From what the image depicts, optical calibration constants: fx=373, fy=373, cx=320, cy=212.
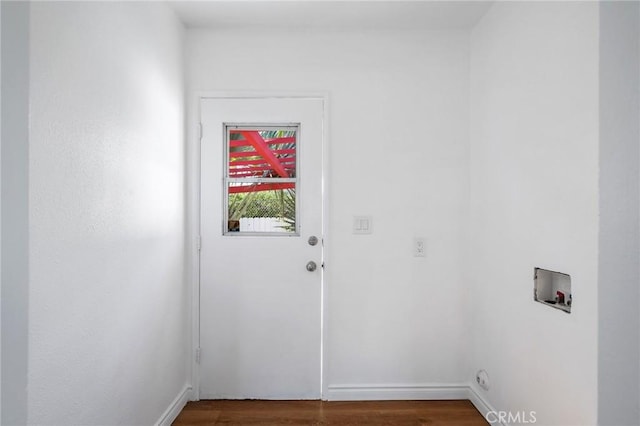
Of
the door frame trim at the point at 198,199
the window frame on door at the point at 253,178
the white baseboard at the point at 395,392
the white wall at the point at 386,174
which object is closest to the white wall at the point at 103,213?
the door frame trim at the point at 198,199

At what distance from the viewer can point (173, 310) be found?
2.20 metres

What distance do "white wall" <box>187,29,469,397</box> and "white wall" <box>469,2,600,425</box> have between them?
0.52 ft

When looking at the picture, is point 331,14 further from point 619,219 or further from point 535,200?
point 619,219

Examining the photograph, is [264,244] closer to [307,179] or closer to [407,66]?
[307,179]

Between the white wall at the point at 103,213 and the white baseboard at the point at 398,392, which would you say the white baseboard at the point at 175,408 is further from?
the white baseboard at the point at 398,392

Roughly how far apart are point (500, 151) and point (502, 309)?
0.88 meters

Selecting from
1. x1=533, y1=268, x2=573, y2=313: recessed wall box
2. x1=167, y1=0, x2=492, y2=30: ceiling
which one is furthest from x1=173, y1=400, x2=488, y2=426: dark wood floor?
x1=167, y1=0, x2=492, y2=30: ceiling

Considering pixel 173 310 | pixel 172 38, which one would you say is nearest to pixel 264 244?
pixel 173 310

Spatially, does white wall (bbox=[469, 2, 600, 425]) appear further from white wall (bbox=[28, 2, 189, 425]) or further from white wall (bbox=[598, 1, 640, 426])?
white wall (bbox=[28, 2, 189, 425])

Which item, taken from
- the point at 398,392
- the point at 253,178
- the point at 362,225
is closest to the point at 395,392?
the point at 398,392

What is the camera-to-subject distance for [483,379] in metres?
2.23

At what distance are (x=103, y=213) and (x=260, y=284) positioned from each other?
1137 mm

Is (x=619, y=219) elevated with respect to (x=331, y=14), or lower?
lower

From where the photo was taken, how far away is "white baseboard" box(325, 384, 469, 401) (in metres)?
2.39
